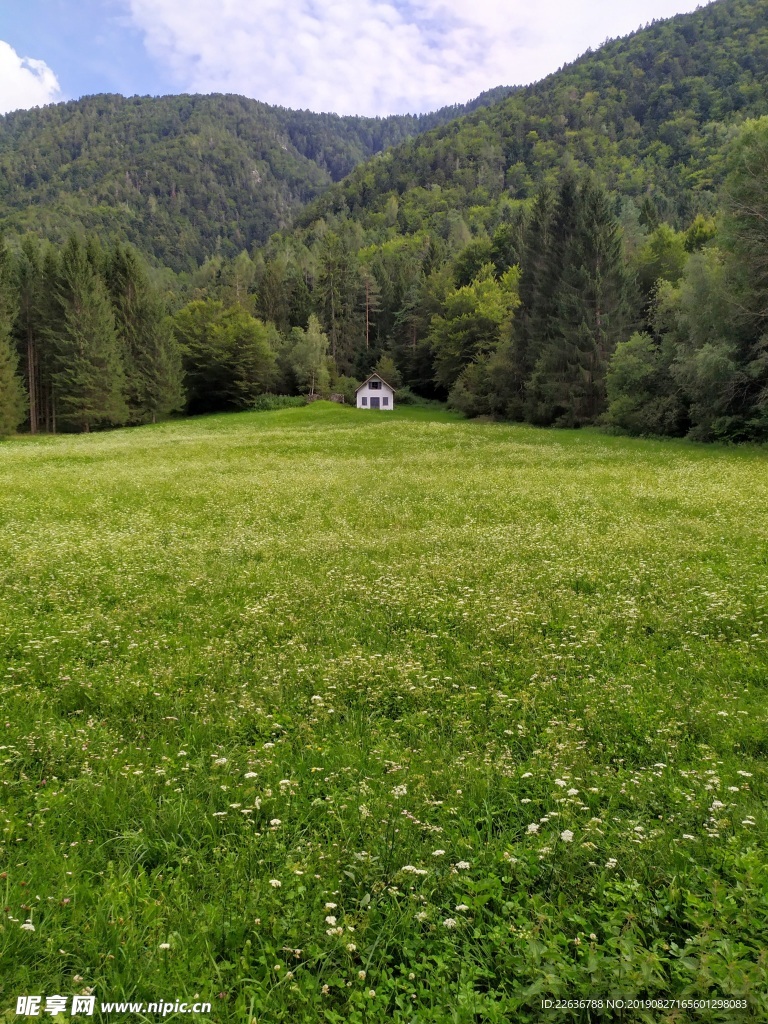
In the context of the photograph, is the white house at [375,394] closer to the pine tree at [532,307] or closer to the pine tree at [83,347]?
the pine tree at [532,307]

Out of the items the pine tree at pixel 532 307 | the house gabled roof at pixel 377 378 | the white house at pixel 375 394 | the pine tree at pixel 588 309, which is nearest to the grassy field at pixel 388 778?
the pine tree at pixel 588 309

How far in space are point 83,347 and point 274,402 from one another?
101ft

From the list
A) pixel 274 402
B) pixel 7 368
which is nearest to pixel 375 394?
pixel 274 402

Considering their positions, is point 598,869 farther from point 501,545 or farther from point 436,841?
point 501,545

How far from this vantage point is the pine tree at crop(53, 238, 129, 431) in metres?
72.4

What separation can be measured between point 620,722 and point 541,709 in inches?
35.0

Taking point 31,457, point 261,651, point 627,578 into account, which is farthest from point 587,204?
point 261,651

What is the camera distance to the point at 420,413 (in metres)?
92.0

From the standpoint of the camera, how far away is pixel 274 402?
315 feet

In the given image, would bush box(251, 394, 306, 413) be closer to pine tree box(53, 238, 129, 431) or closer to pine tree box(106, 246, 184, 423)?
pine tree box(106, 246, 184, 423)

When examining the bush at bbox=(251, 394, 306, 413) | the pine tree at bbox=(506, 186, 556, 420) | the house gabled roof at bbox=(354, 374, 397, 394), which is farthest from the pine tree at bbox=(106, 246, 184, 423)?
the pine tree at bbox=(506, 186, 556, 420)

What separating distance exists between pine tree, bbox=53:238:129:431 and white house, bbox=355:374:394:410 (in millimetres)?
41386

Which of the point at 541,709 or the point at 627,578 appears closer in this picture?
the point at 541,709

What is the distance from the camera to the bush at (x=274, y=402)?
312 ft
